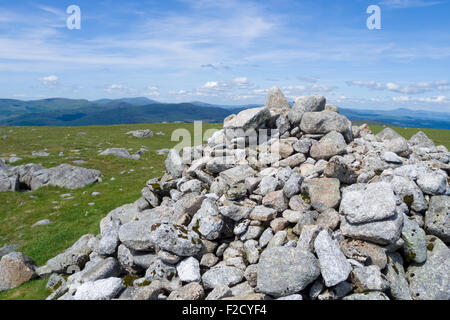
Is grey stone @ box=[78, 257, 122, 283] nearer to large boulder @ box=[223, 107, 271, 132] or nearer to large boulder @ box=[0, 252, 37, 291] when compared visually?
large boulder @ box=[0, 252, 37, 291]

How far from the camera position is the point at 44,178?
32.8 m

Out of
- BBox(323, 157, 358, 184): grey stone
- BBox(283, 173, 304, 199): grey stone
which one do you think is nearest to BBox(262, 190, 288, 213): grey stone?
→ BBox(283, 173, 304, 199): grey stone

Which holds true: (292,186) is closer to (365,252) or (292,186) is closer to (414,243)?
(365,252)

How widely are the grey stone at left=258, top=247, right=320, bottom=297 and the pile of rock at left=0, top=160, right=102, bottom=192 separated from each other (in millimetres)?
28871

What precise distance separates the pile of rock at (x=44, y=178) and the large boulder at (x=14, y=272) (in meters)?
17.5

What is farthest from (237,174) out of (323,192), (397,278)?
(397,278)

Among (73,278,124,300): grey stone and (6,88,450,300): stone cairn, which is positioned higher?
(6,88,450,300): stone cairn

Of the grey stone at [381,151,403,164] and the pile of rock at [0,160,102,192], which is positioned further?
the pile of rock at [0,160,102,192]

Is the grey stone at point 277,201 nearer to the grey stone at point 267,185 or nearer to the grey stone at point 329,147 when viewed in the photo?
the grey stone at point 267,185

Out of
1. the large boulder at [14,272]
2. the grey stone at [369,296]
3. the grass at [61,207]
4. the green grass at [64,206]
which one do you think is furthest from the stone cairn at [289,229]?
the green grass at [64,206]

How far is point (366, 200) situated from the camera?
10188 millimetres

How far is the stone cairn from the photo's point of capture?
9.19 meters

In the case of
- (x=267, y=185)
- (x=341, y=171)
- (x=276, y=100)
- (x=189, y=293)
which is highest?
(x=276, y=100)

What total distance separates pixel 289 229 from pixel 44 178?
32.4 meters
